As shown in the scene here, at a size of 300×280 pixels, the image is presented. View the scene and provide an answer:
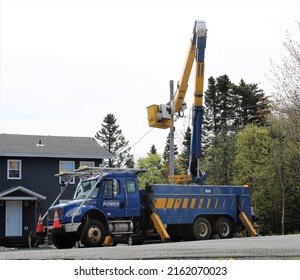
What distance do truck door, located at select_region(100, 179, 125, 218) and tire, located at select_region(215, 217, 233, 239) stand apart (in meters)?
4.59

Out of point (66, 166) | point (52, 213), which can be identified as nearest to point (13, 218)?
point (66, 166)

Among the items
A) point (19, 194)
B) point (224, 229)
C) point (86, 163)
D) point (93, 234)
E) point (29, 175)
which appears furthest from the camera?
point (86, 163)

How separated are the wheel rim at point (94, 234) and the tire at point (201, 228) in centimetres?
465

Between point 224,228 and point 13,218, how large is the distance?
17281 millimetres

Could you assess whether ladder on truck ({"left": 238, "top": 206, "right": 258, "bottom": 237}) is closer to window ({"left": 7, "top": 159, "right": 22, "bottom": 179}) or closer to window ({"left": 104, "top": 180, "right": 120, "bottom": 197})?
window ({"left": 104, "top": 180, "right": 120, "bottom": 197})

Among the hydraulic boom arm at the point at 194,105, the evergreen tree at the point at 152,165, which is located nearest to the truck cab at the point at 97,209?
the hydraulic boom arm at the point at 194,105

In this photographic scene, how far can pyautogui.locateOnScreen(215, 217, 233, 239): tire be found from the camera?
26234mm

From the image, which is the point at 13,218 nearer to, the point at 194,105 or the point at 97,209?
the point at 194,105

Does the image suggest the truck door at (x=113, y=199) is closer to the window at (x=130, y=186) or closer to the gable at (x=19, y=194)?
the window at (x=130, y=186)

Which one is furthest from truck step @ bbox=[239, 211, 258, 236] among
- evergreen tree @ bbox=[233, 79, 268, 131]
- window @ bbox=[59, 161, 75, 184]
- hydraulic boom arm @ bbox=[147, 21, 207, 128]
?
evergreen tree @ bbox=[233, 79, 268, 131]

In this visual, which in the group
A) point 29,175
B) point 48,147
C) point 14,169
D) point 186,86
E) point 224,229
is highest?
point 186,86

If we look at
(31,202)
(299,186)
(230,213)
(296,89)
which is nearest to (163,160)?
(299,186)

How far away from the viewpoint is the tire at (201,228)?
25.4 metres

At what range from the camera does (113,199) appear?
23391 mm
